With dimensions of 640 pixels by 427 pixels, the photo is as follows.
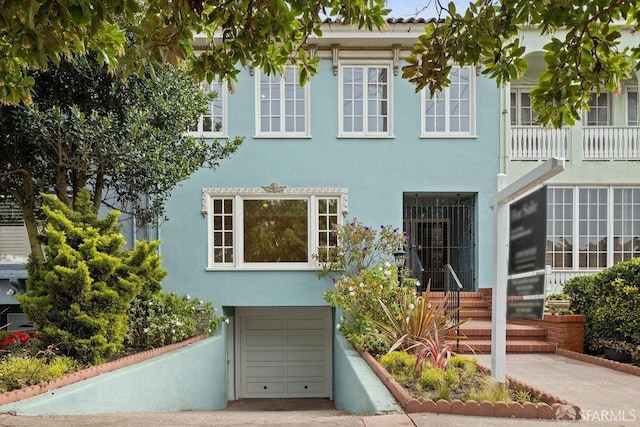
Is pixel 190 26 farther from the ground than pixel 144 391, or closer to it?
farther from the ground

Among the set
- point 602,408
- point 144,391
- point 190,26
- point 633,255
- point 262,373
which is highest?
point 190,26

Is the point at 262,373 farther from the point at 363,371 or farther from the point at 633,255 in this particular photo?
the point at 633,255

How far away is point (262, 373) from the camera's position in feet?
40.1

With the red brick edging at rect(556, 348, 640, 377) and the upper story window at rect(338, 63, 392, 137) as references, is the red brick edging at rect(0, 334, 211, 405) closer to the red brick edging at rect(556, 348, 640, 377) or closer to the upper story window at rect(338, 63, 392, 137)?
the upper story window at rect(338, 63, 392, 137)

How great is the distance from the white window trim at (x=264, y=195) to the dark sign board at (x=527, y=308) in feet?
23.9

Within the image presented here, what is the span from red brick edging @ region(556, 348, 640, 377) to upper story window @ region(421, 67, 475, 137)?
196 inches

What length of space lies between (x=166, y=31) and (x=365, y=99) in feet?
23.8

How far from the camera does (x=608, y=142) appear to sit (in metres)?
11.4

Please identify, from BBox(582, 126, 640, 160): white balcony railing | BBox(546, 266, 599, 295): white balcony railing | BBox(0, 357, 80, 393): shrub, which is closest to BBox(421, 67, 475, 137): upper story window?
BBox(582, 126, 640, 160): white balcony railing

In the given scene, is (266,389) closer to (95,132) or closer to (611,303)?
(95,132)

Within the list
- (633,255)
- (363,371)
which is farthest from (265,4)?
(633,255)

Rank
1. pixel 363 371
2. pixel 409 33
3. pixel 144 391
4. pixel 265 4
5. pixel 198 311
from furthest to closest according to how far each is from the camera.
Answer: pixel 409 33 < pixel 198 311 < pixel 144 391 < pixel 363 371 < pixel 265 4

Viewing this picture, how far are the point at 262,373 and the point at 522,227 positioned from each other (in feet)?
32.7

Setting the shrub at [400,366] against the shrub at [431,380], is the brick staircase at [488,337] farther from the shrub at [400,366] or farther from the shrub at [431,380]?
the shrub at [431,380]
